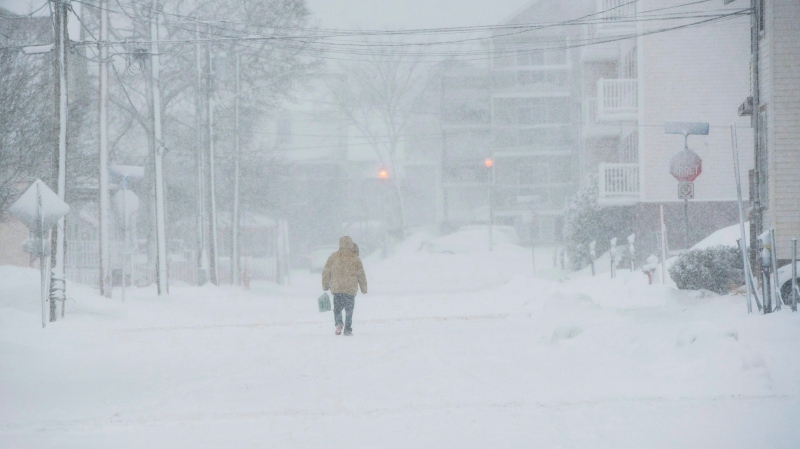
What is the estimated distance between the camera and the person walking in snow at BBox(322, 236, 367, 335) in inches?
641

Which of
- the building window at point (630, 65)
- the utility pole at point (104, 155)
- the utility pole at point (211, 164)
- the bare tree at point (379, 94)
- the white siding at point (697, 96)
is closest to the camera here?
the utility pole at point (104, 155)

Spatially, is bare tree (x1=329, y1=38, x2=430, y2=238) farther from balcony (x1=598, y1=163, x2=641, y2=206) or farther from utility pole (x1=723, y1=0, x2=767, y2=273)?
utility pole (x1=723, y1=0, x2=767, y2=273)

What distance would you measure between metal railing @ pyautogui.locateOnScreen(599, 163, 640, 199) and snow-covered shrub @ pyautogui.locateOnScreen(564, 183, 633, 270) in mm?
2087

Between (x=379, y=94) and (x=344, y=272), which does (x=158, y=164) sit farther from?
(x=379, y=94)

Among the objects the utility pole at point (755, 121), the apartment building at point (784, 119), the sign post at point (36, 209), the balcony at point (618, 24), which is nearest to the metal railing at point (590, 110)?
the balcony at point (618, 24)

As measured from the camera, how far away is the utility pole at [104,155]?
22.1m

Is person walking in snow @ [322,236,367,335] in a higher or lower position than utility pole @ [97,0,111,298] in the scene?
lower

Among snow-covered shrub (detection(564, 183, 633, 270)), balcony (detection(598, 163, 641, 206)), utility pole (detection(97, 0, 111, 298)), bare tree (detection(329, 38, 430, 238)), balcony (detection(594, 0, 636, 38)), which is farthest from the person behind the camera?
bare tree (detection(329, 38, 430, 238))

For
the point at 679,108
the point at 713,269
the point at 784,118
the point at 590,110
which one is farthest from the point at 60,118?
the point at 590,110

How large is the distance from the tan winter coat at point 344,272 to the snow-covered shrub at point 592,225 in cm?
2024

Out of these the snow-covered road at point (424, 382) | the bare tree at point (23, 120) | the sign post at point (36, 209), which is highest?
the bare tree at point (23, 120)

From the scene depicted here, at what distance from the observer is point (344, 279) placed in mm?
16281

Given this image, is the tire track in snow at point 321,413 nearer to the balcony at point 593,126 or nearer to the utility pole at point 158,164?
the utility pole at point 158,164

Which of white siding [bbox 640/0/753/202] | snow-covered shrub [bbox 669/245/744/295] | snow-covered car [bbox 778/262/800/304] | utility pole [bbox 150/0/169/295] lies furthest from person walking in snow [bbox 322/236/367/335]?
white siding [bbox 640/0/753/202]
